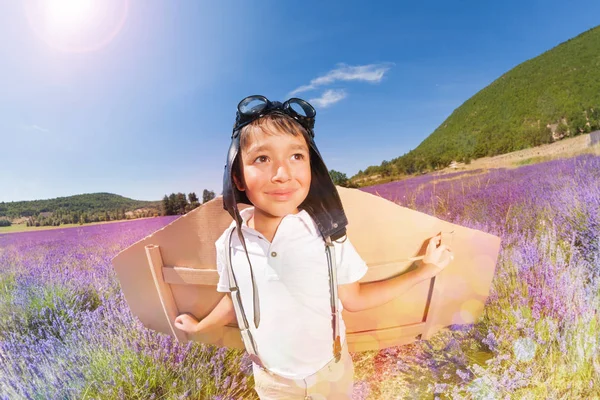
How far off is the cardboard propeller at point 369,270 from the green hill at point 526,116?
0.72m

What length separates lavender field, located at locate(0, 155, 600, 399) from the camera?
1360mm

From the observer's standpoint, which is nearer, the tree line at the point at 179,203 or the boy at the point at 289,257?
the boy at the point at 289,257

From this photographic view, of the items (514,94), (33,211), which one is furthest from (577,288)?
(514,94)

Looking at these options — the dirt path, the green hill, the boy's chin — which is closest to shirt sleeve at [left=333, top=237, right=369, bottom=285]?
the boy's chin

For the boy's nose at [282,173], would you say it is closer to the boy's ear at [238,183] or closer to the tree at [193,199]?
the boy's ear at [238,183]

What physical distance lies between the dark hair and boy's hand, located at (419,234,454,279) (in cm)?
55

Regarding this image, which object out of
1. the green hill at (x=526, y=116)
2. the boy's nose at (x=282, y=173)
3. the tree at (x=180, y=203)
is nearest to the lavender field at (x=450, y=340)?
the tree at (x=180, y=203)

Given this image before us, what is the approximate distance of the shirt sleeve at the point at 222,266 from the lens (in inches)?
40.9

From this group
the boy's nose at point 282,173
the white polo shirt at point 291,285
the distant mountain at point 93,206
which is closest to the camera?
the boy's nose at point 282,173

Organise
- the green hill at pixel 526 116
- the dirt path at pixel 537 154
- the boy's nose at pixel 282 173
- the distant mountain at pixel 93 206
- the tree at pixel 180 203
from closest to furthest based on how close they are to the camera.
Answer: the boy's nose at pixel 282 173 → the tree at pixel 180 203 → the distant mountain at pixel 93 206 → the dirt path at pixel 537 154 → the green hill at pixel 526 116

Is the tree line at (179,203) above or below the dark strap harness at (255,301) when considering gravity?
above

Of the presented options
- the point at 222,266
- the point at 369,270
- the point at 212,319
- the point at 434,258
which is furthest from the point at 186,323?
the point at 434,258

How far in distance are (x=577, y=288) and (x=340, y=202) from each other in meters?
1.32

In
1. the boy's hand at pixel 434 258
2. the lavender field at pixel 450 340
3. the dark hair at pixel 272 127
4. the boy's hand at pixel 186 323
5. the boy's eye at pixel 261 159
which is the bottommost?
the lavender field at pixel 450 340
